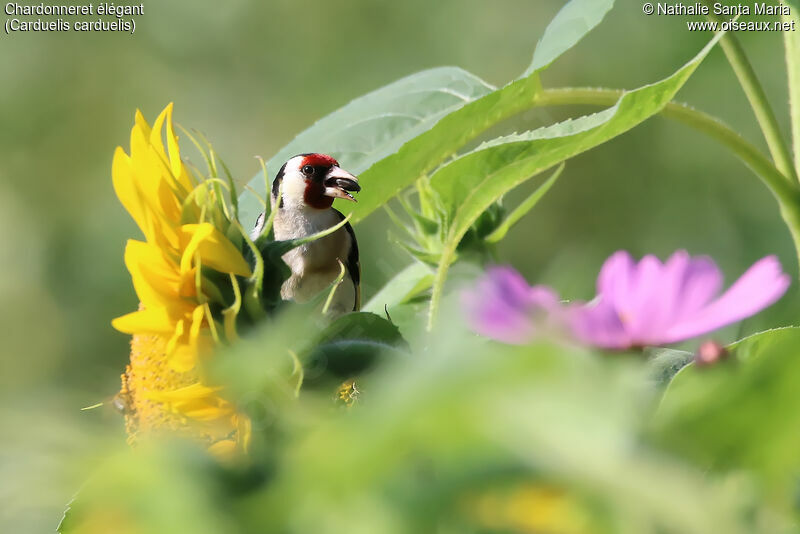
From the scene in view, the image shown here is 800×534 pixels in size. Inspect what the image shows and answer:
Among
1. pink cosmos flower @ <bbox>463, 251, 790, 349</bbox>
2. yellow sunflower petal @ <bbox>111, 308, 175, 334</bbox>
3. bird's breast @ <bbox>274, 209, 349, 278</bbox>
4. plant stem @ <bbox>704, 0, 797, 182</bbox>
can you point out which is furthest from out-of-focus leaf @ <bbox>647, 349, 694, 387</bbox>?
bird's breast @ <bbox>274, 209, 349, 278</bbox>

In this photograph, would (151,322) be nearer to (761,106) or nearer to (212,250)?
(212,250)

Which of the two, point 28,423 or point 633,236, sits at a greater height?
point 28,423

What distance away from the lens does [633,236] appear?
3.25 m

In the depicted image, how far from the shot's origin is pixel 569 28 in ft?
1.89

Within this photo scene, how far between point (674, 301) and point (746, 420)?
15cm

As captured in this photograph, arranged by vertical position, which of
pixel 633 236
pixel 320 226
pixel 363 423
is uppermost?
pixel 363 423

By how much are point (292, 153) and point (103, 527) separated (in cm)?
51

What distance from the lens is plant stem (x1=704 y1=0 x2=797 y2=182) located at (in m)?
0.63

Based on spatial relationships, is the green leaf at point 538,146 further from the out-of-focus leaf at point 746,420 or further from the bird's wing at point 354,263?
the bird's wing at point 354,263

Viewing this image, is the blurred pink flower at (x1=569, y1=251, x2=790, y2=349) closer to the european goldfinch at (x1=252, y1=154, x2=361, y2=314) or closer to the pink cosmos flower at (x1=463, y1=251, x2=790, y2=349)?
the pink cosmos flower at (x1=463, y1=251, x2=790, y2=349)

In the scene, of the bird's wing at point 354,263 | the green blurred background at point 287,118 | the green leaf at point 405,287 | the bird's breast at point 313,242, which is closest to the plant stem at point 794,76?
the green leaf at point 405,287

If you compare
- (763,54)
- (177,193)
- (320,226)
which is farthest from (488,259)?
(763,54)

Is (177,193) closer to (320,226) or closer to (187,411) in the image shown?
(187,411)

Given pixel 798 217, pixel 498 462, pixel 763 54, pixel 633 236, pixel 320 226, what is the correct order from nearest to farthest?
pixel 498 462 < pixel 798 217 < pixel 320 226 < pixel 763 54 < pixel 633 236
